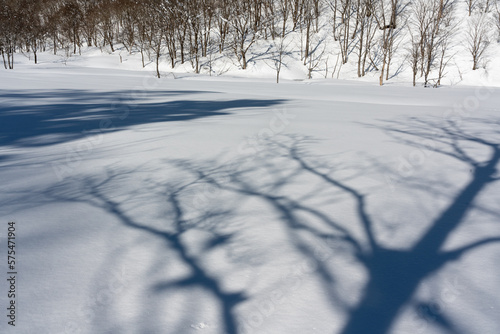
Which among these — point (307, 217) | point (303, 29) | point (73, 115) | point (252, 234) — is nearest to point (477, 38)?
point (303, 29)

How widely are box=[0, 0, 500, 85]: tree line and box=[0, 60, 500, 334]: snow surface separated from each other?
79.9 ft

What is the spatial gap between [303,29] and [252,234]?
38773 millimetres

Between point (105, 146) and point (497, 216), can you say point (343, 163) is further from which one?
point (105, 146)

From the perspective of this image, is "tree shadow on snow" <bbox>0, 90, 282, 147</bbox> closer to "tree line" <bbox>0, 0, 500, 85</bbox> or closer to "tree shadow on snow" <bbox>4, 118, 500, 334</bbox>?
"tree shadow on snow" <bbox>4, 118, 500, 334</bbox>

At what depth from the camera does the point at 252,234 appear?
8.20ft

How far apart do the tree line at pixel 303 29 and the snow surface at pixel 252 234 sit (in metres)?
24.3

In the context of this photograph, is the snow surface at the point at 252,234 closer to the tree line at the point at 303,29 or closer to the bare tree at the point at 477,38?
the tree line at the point at 303,29

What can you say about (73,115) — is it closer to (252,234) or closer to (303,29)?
(252,234)

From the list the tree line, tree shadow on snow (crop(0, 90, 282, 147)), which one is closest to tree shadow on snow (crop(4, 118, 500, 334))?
tree shadow on snow (crop(0, 90, 282, 147))

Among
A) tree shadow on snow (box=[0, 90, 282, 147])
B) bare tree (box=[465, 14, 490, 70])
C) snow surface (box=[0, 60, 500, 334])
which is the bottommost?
snow surface (box=[0, 60, 500, 334])

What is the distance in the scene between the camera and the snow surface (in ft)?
5.62

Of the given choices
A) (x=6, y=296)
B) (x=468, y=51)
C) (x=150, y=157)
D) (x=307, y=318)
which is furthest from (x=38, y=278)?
(x=468, y=51)

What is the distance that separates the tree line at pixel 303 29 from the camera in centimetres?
2898

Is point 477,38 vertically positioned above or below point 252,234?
above
